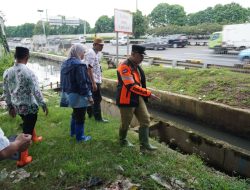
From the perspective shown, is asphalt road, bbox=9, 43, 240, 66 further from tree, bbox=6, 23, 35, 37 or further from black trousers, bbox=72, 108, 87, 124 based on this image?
tree, bbox=6, 23, 35, 37

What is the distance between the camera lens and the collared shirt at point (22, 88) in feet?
12.6

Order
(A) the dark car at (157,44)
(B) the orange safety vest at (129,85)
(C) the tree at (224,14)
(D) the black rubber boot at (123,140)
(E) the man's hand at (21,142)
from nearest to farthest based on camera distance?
1. (E) the man's hand at (21,142)
2. (B) the orange safety vest at (129,85)
3. (D) the black rubber boot at (123,140)
4. (A) the dark car at (157,44)
5. (C) the tree at (224,14)

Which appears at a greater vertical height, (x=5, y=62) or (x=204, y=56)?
(x=204, y=56)

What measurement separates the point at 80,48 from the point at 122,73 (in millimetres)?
840

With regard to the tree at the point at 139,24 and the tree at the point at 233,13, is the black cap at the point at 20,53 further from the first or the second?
the tree at the point at 233,13

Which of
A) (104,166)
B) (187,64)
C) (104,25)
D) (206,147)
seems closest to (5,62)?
(187,64)

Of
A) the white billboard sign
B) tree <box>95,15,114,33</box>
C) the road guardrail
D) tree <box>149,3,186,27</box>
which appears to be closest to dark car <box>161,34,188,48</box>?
the road guardrail

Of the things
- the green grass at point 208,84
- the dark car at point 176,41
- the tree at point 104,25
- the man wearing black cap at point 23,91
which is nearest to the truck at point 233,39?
the dark car at point 176,41

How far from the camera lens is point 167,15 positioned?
236ft

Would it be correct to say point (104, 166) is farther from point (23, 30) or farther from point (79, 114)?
point (23, 30)

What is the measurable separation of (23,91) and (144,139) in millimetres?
2131

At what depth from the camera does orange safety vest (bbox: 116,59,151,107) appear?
12.9 feet

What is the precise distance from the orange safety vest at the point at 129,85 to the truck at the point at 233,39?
20574mm

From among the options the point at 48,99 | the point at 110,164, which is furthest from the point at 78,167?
the point at 48,99
